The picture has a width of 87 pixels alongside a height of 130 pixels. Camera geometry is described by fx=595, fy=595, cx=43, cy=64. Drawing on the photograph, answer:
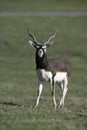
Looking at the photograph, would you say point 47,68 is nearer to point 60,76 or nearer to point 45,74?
point 45,74

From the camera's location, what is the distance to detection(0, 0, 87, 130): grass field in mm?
14273

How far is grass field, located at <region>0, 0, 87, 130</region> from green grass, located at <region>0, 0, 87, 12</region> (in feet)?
11.7

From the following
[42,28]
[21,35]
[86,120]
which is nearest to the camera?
[86,120]

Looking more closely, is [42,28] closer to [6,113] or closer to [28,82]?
[28,82]

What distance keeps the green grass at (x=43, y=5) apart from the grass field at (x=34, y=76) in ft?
11.7

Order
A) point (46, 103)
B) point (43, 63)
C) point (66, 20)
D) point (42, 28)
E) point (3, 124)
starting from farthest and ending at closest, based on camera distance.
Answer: point (66, 20), point (42, 28), point (46, 103), point (43, 63), point (3, 124)

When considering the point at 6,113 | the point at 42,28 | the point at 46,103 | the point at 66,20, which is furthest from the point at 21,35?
the point at 6,113

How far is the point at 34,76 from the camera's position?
3127 centimetres

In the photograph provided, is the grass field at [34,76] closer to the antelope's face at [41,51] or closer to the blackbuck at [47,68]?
the blackbuck at [47,68]

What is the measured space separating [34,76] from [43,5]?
133 ft

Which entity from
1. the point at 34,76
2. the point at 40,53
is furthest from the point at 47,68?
the point at 34,76

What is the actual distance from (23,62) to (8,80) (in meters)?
6.88

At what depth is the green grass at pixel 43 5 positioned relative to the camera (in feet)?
214

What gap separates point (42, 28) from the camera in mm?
48562
